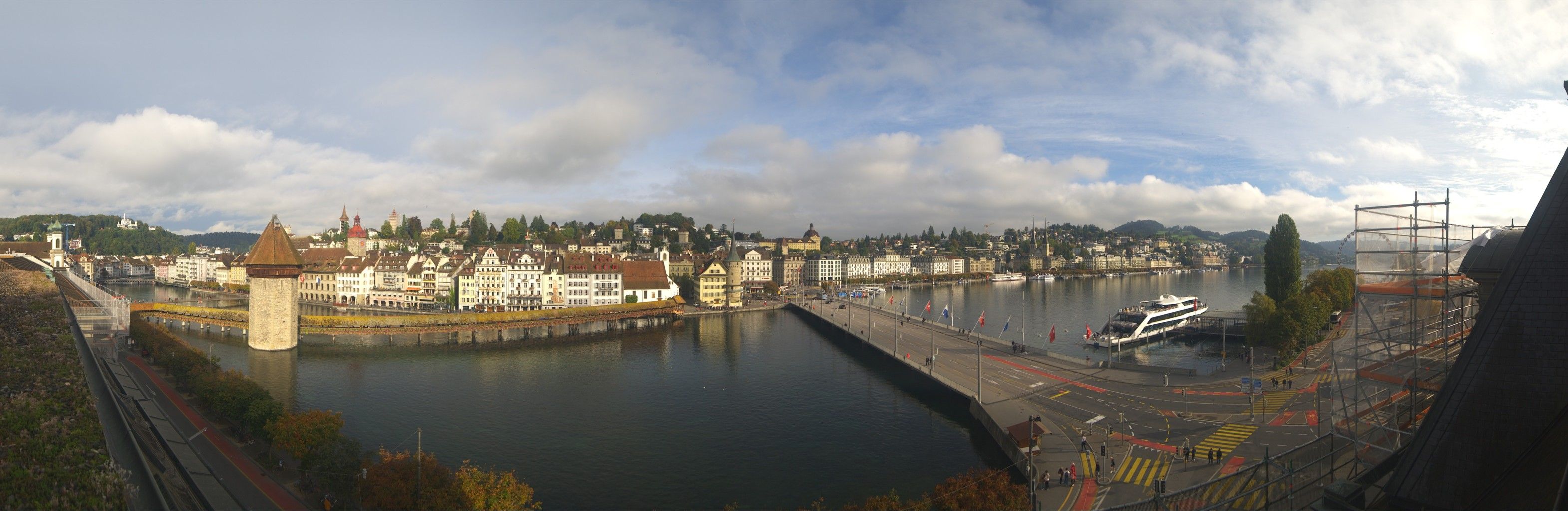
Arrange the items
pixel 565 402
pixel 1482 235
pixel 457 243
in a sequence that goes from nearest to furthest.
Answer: pixel 1482 235 < pixel 565 402 < pixel 457 243

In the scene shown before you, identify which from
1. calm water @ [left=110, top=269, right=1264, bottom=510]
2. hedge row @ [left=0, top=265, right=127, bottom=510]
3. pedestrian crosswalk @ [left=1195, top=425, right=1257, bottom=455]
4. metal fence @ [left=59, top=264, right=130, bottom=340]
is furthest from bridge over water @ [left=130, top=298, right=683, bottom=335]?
pedestrian crosswalk @ [left=1195, top=425, right=1257, bottom=455]

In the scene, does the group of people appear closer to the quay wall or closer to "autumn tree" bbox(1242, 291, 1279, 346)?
the quay wall

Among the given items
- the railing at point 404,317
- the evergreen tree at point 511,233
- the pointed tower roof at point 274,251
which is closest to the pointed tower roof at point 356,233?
the evergreen tree at point 511,233

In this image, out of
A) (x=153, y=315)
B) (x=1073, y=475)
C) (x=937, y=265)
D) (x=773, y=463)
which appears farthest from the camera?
(x=937, y=265)

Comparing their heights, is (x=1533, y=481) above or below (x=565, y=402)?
above

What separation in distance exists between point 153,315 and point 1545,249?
246 ft

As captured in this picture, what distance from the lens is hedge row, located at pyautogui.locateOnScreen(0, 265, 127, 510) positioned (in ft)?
25.1

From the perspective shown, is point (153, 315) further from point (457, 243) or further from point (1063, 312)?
point (1063, 312)

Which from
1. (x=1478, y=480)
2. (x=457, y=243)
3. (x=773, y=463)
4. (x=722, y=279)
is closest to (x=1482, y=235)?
(x=1478, y=480)

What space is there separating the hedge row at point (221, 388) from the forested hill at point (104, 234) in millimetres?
132413

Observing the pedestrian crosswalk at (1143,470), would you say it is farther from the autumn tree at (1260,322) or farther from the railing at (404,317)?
the railing at (404,317)

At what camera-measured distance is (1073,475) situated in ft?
56.1

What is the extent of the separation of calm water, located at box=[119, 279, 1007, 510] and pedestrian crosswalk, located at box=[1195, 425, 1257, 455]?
6017mm

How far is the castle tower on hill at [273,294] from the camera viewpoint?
3984cm
